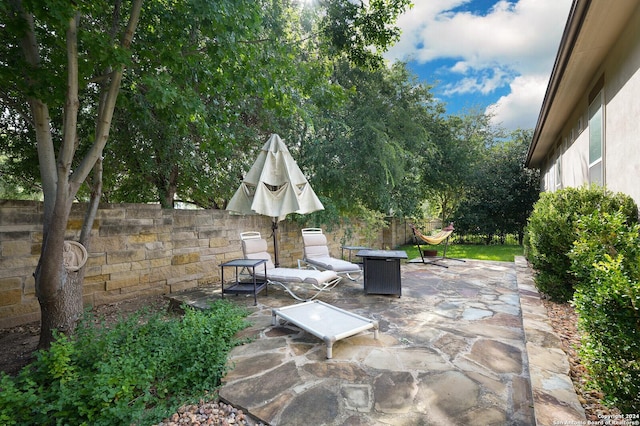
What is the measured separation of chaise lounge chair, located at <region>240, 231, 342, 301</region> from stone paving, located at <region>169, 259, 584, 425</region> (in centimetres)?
66

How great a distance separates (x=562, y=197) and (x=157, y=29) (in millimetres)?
5827

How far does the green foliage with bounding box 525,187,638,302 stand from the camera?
3.83 metres

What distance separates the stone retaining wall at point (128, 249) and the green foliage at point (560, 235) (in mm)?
5222

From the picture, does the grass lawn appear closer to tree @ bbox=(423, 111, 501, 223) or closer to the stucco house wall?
tree @ bbox=(423, 111, 501, 223)

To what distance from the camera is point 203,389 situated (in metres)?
2.45

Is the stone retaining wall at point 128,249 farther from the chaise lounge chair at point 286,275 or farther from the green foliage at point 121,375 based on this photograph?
the green foliage at point 121,375

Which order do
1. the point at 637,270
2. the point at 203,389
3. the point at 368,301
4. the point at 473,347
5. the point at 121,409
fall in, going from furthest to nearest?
the point at 368,301, the point at 473,347, the point at 203,389, the point at 121,409, the point at 637,270

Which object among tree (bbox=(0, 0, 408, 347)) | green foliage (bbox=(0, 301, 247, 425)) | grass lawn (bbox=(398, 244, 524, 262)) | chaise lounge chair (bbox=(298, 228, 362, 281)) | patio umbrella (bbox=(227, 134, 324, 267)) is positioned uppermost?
tree (bbox=(0, 0, 408, 347))

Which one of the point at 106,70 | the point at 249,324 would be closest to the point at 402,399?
the point at 249,324

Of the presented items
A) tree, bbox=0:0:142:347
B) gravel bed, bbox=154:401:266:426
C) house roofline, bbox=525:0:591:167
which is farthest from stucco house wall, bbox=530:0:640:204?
tree, bbox=0:0:142:347

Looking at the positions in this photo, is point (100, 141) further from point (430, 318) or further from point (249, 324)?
point (430, 318)

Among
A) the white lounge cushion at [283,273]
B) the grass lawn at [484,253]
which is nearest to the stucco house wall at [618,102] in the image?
the white lounge cushion at [283,273]

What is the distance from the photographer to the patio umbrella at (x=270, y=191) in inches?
215

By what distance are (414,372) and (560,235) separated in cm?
302
